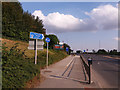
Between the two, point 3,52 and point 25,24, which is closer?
point 3,52

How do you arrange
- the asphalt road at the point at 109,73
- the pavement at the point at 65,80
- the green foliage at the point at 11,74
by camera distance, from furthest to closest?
1. the asphalt road at the point at 109,73
2. the pavement at the point at 65,80
3. the green foliage at the point at 11,74

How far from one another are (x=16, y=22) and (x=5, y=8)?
5.44 m

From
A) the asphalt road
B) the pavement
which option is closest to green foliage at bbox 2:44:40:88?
the pavement

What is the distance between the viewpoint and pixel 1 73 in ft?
15.6

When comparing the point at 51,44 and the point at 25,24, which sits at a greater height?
the point at 25,24

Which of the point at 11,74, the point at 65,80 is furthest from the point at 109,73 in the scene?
the point at 11,74

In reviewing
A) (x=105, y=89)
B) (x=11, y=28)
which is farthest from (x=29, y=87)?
(x=11, y=28)

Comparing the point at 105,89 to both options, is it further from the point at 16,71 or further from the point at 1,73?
the point at 1,73

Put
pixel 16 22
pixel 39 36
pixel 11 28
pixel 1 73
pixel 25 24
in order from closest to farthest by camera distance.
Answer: pixel 1 73 < pixel 39 36 < pixel 11 28 < pixel 16 22 < pixel 25 24

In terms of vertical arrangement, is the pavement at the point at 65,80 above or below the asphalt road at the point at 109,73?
above

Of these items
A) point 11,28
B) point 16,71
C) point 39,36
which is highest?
point 11,28

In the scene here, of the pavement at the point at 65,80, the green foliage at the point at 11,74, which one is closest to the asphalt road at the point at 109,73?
the pavement at the point at 65,80

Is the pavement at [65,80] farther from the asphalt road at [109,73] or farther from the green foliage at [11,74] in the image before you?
the green foliage at [11,74]

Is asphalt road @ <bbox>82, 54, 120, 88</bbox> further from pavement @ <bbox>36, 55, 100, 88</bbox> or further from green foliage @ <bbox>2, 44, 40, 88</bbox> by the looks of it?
green foliage @ <bbox>2, 44, 40, 88</bbox>
